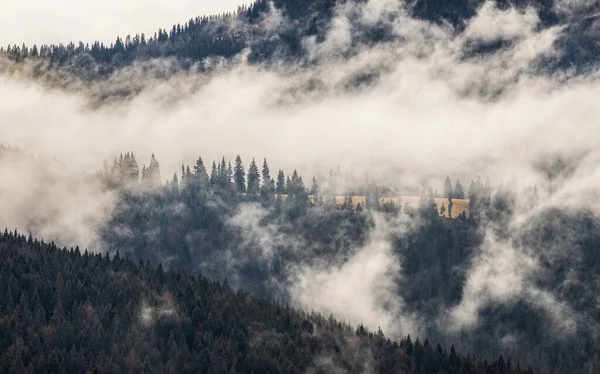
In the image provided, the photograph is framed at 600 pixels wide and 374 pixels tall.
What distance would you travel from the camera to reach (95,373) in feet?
299
